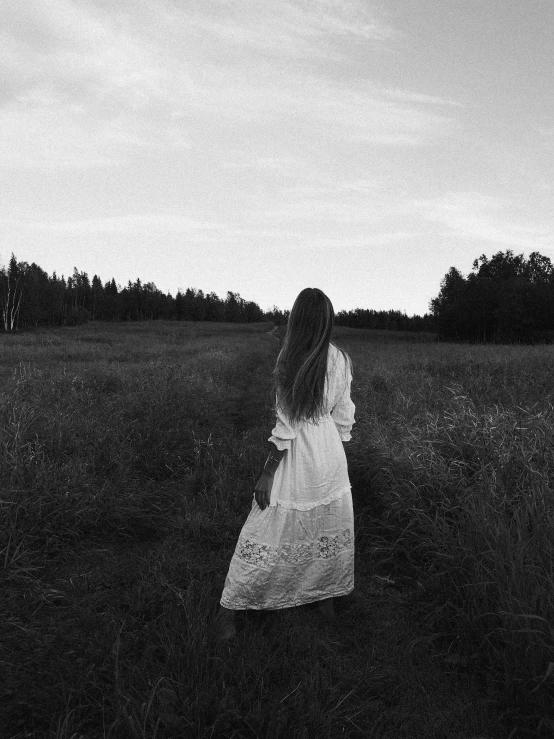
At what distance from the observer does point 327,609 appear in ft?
10.5

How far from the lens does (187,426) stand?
24.9ft

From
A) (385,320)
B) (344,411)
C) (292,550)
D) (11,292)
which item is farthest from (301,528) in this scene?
(385,320)

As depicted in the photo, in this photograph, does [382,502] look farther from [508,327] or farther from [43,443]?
[508,327]

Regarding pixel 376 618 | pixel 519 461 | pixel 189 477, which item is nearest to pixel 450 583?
pixel 376 618

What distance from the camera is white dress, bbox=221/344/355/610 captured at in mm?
3043

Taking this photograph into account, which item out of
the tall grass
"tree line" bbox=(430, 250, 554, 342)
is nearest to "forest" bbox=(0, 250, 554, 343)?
"tree line" bbox=(430, 250, 554, 342)

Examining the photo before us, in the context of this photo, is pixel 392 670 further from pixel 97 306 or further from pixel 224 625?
pixel 97 306

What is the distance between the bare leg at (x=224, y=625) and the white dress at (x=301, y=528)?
0.05 meters

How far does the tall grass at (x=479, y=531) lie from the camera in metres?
2.45

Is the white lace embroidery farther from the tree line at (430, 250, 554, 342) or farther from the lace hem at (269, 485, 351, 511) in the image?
the tree line at (430, 250, 554, 342)

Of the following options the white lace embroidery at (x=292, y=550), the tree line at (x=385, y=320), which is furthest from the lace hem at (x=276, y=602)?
the tree line at (x=385, y=320)

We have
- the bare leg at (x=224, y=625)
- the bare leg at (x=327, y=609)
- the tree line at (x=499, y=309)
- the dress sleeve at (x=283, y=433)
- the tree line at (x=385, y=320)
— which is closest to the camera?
the bare leg at (x=224, y=625)

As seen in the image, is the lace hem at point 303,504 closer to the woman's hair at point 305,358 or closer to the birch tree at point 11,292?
the woman's hair at point 305,358

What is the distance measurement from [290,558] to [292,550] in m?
0.05
